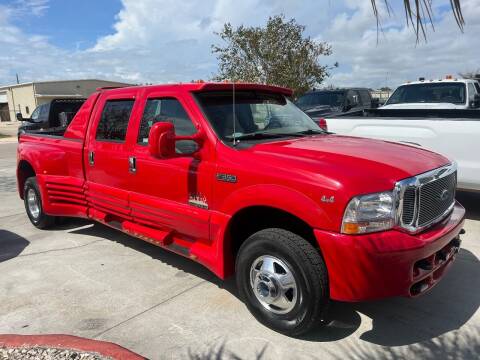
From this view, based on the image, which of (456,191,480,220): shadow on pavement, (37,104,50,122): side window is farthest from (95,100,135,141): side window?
(37,104,50,122): side window

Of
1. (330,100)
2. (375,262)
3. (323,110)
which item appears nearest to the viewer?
(375,262)

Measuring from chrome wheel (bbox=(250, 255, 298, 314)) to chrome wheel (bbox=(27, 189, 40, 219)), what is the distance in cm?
394

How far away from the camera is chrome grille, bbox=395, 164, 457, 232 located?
3008mm

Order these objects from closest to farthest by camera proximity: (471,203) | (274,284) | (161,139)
→ (274,284) → (161,139) → (471,203)

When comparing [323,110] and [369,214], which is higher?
[323,110]

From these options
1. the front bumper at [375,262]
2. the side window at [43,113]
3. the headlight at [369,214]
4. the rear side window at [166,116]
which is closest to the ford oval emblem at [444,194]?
the front bumper at [375,262]

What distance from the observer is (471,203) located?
6996mm

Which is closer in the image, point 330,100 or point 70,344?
point 70,344

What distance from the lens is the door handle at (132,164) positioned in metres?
4.43

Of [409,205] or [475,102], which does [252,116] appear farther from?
[475,102]

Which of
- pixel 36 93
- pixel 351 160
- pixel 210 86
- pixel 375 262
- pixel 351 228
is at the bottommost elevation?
pixel 375 262

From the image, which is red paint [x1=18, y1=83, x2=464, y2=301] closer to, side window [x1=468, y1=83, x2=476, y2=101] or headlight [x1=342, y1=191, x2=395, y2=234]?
headlight [x1=342, y1=191, x2=395, y2=234]

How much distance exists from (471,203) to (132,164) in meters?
5.35

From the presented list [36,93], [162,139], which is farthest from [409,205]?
[36,93]
